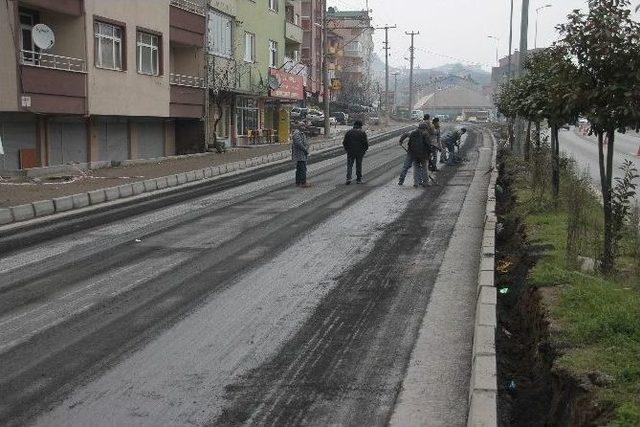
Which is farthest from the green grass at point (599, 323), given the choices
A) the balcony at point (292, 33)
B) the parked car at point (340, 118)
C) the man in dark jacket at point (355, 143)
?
the parked car at point (340, 118)

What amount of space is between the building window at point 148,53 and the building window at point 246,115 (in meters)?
11.2

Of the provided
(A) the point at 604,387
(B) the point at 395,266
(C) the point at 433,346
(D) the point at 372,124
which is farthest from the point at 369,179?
(D) the point at 372,124

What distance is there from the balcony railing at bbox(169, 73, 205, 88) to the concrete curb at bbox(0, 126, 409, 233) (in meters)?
4.97

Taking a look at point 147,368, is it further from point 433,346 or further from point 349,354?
point 433,346

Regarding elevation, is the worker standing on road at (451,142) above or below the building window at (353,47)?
below

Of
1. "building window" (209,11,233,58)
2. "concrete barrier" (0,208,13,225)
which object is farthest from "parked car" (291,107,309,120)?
"concrete barrier" (0,208,13,225)

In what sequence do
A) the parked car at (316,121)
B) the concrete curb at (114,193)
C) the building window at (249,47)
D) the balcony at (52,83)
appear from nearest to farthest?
1. the concrete curb at (114,193)
2. the balcony at (52,83)
3. the building window at (249,47)
4. the parked car at (316,121)

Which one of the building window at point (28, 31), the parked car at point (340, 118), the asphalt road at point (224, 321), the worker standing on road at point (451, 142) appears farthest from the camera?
the parked car at point (340, 118)

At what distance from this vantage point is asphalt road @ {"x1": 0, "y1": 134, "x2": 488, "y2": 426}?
216 inches

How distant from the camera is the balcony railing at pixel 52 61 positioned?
22484 millimetres

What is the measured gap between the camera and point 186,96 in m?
33.2

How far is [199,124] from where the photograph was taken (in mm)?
35406

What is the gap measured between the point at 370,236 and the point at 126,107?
17.6 m

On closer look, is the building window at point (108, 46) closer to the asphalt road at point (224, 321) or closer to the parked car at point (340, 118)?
the asphalt road at point (224, 321)
